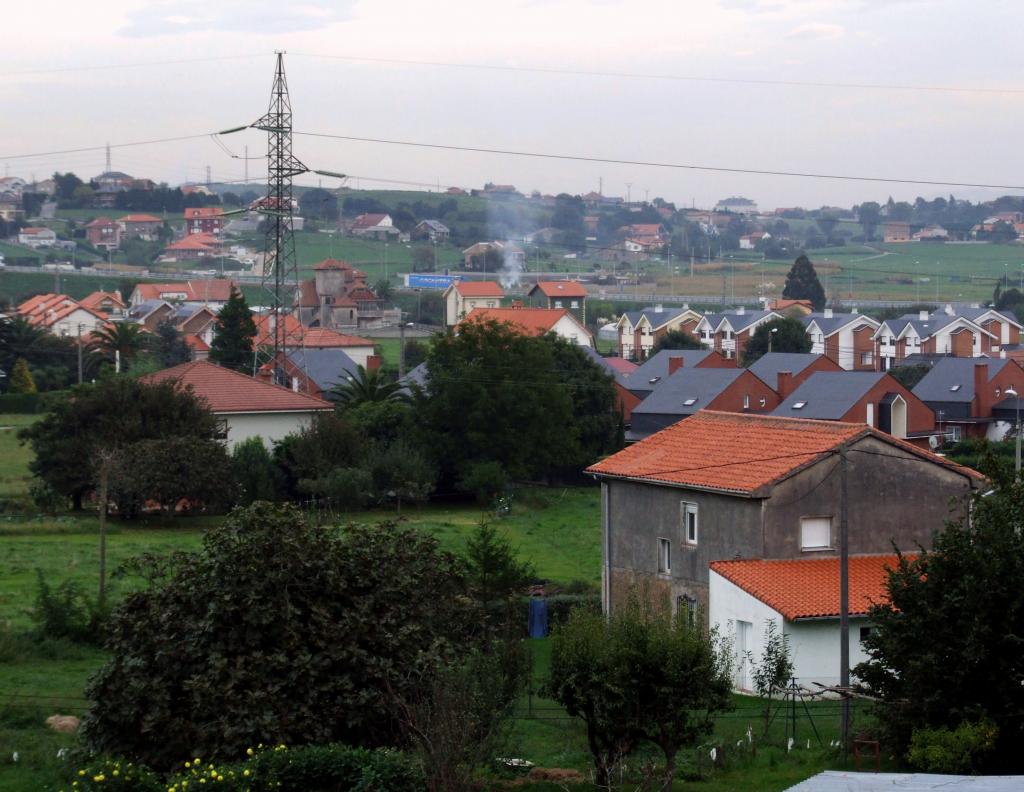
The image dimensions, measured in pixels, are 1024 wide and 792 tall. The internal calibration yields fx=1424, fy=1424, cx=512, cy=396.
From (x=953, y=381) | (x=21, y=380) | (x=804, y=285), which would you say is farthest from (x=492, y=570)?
(x=804, y=285)

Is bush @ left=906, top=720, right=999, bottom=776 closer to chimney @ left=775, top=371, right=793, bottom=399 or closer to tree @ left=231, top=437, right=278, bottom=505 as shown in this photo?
tree @ left=231, top=437, right=278, bottom=505

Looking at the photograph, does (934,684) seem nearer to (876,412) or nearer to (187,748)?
(187,748)

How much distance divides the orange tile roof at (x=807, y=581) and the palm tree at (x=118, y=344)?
56.1 metres

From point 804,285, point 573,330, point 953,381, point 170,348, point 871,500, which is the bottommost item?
point 871,500

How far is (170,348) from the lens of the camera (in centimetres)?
9050

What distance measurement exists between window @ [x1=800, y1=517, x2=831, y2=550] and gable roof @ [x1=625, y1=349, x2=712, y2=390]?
144 feet

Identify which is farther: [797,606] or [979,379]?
[979,379]

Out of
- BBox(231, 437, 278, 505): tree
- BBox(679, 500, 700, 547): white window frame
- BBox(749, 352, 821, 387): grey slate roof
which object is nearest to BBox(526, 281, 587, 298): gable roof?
BBox(749, 352, 821, 387): grey slate roof

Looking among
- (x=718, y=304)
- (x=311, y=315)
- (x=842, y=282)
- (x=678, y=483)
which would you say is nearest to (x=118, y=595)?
(x=678, y=483)

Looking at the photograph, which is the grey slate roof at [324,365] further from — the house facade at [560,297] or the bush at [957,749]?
the bush at [957,749]

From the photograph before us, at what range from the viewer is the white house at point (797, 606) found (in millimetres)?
22406

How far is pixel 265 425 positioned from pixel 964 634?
1491 inches

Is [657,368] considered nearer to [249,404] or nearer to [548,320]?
[548,320]

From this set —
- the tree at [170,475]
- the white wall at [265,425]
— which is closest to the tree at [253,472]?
the tree at [170,475]
